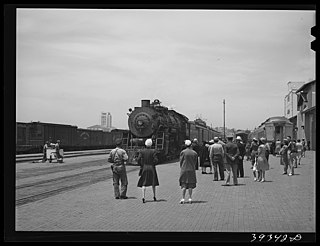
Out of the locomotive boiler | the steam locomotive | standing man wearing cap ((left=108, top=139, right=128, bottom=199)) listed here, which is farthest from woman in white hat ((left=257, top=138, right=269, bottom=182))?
standing man wearing cap ((left=108, top=139, right=128, bottom=199))

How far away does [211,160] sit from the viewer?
470 inches

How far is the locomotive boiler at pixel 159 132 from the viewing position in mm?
12826

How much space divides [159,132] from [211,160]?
3.69 meters

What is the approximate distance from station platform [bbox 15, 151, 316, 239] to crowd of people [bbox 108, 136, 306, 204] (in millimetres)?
354

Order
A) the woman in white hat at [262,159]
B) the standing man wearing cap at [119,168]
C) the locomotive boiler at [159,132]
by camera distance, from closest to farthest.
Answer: the standing man wearing cap at [119,168] → the woman in white hat at [262,159] → the locomotive boiler at [159,132]

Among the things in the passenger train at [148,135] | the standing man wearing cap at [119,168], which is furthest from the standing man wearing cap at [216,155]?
the standing man wearing cap at [119,168]

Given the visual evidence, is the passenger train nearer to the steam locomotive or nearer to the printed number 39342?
the steam locomotive

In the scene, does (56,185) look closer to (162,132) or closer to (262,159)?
(262,159)

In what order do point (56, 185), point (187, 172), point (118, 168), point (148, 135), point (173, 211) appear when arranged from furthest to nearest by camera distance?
point (148, 135), point (56, 185), point (118, 168), point (187, 172), point (173, 211)

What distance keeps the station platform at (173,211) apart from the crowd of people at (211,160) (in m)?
0.35

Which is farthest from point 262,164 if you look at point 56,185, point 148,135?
point 56,185

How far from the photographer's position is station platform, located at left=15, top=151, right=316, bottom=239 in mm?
6473

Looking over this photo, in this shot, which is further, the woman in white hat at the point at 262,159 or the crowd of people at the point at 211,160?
the woman in white hat at the point at 262,159

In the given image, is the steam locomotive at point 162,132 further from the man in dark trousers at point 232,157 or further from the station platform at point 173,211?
the station platform at point 173,211
